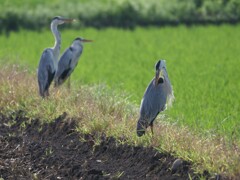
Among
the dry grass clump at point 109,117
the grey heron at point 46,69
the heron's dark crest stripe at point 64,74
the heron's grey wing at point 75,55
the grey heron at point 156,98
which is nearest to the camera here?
the dry grass clump at point 109,117

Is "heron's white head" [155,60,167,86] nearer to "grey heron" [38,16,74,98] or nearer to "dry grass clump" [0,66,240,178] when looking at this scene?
"dry grass clump" [0,66,240,178]

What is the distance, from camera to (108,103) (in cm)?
948

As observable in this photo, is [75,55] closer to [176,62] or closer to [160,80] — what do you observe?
[176,62]

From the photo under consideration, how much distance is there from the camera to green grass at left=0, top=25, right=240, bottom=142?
9.76m

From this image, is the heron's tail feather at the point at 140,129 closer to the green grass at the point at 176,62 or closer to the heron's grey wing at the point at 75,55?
the green grass at the point at 176,62

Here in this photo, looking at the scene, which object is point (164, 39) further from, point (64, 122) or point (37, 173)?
point (37, 173)

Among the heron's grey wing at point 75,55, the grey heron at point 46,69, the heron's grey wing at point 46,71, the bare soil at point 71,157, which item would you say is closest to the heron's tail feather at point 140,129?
the bare soil at point 71,157

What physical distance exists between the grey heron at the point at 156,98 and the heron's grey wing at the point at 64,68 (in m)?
3.70

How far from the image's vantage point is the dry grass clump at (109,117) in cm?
697

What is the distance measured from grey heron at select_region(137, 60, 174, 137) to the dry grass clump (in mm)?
186

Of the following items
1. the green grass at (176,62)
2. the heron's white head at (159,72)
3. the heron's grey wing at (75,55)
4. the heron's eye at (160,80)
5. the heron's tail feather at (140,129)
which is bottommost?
the green grass at (176,62)

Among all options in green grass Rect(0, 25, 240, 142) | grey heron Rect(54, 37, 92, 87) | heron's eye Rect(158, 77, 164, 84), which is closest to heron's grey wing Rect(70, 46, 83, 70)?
grey heron Rect(54, 37, 92, 87)

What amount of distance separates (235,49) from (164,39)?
7.80ft

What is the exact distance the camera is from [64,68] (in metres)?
12.1
